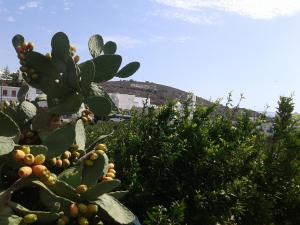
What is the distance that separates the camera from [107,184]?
190cm

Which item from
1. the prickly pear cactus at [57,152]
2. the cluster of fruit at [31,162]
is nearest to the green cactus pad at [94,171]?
the prickly pear cactus at [57,152]

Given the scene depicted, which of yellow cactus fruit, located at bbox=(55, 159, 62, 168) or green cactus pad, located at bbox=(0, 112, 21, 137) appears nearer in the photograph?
green cactus pad, located at bbox=(0, 112, 21, 137)

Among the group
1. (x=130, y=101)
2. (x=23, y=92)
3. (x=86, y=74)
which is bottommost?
(x=130, y=101)

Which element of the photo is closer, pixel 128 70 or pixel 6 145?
pixel 6 145

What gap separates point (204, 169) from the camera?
4004 mm

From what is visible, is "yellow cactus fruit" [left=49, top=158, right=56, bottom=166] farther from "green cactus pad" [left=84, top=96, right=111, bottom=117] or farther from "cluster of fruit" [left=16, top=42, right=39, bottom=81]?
"cluster of fruit" [left=16, top=42, right=39, bottom=81]

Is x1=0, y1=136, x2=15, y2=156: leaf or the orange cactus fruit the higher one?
x1=0, y1=136, x2=15, y2=156: leaf

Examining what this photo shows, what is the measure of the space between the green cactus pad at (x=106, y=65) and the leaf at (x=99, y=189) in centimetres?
72

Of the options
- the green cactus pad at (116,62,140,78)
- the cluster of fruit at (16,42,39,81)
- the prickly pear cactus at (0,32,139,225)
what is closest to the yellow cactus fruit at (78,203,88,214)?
the prickly pear cactus at (0,32,139,225)

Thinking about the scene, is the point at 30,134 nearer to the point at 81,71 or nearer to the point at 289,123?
the point at 81,71

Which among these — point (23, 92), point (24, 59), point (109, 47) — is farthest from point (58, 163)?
point (109, 47)

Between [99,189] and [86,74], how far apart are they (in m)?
0.58

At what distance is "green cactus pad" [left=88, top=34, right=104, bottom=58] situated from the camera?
263cm

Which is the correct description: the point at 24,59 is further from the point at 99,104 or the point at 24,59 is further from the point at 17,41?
the point at 99,104
